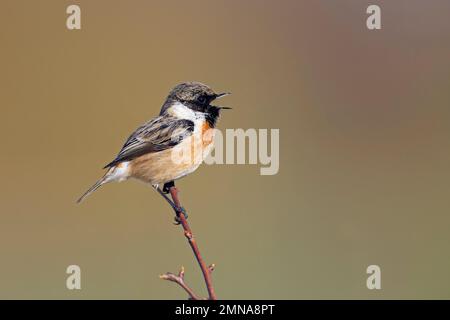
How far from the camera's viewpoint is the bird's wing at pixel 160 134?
11.2 ft

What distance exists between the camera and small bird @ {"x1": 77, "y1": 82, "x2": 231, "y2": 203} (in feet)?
11.1

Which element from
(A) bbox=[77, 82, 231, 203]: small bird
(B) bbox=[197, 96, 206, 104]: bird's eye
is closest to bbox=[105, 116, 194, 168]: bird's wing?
(A) bbox=[77, 82, 231, 203]: small bird

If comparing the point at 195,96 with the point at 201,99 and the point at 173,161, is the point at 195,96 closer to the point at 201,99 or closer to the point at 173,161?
the point at 201,99

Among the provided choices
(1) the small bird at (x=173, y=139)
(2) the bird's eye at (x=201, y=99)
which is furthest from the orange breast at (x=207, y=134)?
(2) the bird's eye at (x=201, y=99)

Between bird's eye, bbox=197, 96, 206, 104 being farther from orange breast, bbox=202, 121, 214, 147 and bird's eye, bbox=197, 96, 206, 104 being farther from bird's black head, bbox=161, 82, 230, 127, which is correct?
orange breast, bbox=202, 121, 214, 147

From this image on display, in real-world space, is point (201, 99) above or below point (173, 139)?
above

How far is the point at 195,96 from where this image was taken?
3389mm

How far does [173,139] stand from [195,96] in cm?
27

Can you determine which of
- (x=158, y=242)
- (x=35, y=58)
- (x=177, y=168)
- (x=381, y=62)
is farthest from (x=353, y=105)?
(x=177, y=168)

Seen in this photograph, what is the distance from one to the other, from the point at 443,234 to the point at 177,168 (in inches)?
180

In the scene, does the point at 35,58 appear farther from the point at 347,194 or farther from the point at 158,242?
the point at 347,194

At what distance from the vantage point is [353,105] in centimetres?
870

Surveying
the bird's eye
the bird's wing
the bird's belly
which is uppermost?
the bird's eye

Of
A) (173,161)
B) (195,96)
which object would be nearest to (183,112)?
(195,96)
